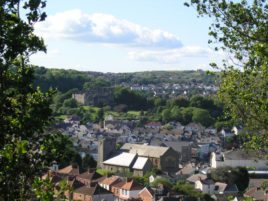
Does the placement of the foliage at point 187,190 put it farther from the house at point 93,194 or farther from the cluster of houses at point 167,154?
the house at point 93,194

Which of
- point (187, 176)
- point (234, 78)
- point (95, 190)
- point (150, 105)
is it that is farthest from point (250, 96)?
point (150, 105)

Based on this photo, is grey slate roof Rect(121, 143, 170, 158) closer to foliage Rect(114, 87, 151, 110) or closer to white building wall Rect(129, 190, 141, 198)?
white building wall Rect(129, 190, 141, 198)

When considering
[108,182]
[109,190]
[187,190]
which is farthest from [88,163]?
[187,190]

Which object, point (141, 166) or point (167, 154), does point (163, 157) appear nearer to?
point (167, 154)

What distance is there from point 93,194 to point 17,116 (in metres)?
32.9

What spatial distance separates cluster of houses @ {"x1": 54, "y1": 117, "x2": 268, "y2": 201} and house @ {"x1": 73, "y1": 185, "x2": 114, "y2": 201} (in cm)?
10

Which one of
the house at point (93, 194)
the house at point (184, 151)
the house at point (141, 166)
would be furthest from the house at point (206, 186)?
the house at point (184, 151)

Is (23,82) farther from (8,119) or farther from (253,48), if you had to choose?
(253,48)

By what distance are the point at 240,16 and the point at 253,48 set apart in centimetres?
67

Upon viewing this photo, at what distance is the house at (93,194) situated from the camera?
39.4m

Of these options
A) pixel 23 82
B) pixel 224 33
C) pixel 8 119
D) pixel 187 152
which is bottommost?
pixel 187 152

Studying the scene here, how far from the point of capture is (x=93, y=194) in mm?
39375

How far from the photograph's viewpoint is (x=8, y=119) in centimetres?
711

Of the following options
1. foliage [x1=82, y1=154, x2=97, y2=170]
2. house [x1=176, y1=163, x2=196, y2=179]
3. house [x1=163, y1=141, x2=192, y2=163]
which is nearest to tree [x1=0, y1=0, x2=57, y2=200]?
house [x1=176, y1=163, x2=196, y2=179]
